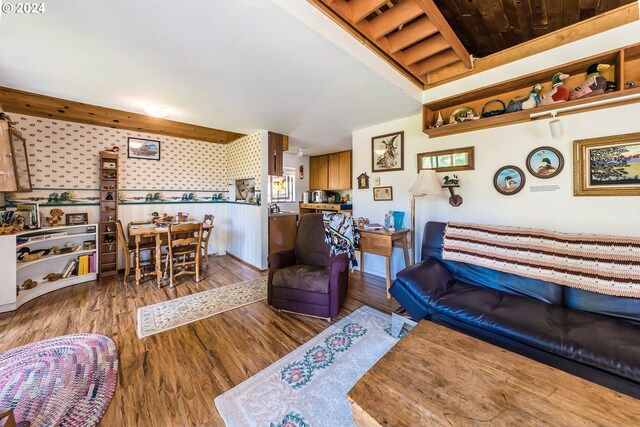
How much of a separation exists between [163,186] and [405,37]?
4.40 metres

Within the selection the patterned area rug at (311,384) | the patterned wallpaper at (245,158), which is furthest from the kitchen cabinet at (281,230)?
the patterned area rug at (311,384)

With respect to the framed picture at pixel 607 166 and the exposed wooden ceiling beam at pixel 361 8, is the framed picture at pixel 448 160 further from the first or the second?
the exposed wooden ceiling beam at pixel 361 8

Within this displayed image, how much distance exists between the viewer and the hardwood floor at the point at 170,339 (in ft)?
4.56

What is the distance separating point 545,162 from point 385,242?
5.54ft

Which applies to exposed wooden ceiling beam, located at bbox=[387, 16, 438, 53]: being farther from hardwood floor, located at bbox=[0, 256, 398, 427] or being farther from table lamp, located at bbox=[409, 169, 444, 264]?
hardwood floor, located at bbox=[0, 256, 398, 427]

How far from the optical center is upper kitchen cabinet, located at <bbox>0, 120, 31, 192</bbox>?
242 cm

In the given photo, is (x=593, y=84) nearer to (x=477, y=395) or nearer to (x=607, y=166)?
(x=607, y=166)

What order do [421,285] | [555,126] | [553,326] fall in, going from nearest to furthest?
[553,326] < [421,285] < [555,126]

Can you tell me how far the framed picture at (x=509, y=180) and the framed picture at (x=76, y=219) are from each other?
5513 millimetres

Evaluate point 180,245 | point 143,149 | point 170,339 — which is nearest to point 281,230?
point 180,245

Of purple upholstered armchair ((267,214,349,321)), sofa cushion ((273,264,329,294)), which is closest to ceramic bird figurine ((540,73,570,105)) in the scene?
purple upholstered armchair ((267,214,349,321))

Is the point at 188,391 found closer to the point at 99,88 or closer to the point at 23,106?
the point at 99,88

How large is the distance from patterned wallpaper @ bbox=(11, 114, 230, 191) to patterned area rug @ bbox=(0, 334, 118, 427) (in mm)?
2626

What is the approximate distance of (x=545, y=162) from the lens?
85.1 inches
